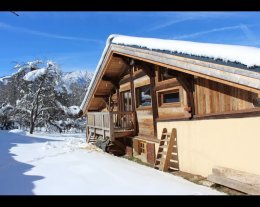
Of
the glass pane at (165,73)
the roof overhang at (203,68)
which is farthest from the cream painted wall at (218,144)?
the glass pane at (165,73)

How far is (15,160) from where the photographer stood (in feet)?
35.4

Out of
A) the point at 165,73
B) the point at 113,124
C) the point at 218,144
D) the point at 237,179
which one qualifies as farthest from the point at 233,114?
the point at 113,124

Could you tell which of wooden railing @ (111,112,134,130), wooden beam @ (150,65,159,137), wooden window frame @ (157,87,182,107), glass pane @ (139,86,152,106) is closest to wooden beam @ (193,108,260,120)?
wooden window frame @ (157,87,182,107)

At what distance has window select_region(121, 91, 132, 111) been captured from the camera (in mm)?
14844

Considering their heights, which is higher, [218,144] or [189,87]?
[189,87]

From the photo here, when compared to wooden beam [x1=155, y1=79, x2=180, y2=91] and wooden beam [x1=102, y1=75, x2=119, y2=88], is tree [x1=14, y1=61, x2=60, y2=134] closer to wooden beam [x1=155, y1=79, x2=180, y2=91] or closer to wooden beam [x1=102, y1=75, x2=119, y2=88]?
wooden beam [x1=102, y1=75, x2=119, y2=88]

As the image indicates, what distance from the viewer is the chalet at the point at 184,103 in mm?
6609

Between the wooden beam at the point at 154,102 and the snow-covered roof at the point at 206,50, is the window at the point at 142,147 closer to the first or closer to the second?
the wooden beam at the point at 154,102

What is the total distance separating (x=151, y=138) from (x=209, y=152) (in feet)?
12.9

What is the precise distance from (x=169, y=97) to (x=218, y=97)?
3228 millimetres

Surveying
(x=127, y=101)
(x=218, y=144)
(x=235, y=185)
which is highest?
(x=127, y=101)

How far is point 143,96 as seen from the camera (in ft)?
43.4

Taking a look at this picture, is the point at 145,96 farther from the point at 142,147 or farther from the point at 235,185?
the point at 235,185

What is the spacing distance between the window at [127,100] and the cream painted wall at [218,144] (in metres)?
4.58
